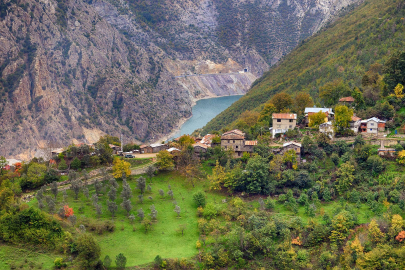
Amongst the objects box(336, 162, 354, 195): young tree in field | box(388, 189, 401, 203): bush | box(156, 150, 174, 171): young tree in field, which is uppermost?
box(156, 150, 174, 171): young tree in field

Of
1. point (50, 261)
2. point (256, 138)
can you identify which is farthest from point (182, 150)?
point (50, 261)

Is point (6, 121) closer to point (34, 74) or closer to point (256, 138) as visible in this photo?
point (34, 74)

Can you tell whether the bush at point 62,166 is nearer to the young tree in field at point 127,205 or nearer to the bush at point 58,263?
the young tree in field at point 127,205

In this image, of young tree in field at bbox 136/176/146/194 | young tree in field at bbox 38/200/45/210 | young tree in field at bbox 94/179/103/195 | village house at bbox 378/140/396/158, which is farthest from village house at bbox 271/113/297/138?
young tree in field at bbox 38/200/45/210

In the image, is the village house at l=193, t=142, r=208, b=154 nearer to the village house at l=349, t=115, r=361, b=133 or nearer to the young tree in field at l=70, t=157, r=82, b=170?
the young tree in field at l=70, t=157, r=82, b=170

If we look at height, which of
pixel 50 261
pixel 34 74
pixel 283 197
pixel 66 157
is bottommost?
pixel 50 261

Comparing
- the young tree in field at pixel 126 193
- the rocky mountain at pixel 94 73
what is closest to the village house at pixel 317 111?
the young tree in field at pixel 126 193
